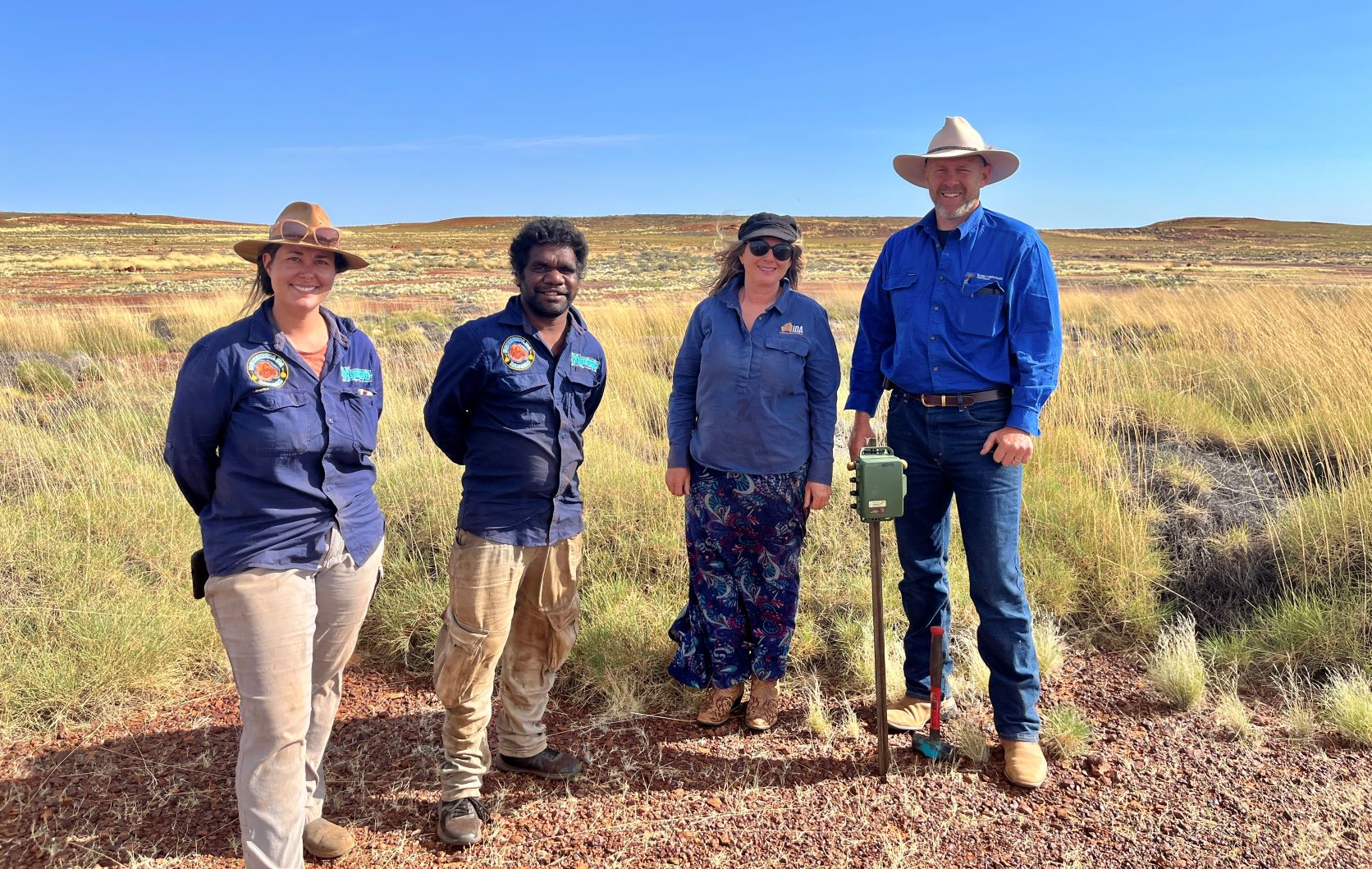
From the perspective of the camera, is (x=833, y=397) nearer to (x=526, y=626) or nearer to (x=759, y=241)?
(x=759, y=241)

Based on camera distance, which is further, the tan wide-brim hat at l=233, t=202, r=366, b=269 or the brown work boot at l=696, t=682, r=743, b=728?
the brown work boot at l=696, t=682, r=743, b=728

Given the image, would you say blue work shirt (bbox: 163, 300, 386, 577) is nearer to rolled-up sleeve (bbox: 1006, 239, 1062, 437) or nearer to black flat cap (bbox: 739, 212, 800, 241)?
black flat cap (bbox: 739, 212, 800, 241)

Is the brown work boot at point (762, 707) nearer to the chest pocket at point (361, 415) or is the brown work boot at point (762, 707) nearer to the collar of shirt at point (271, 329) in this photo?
the chest pocket at point (361, 415)

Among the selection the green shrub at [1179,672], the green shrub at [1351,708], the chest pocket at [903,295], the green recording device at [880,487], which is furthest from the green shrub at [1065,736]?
the chest pocket at [903,295]

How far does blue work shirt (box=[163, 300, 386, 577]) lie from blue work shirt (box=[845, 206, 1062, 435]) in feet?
6.76

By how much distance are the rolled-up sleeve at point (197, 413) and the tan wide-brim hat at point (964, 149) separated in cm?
254

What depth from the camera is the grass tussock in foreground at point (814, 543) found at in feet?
13.1

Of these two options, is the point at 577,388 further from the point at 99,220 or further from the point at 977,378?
the point at 99,220

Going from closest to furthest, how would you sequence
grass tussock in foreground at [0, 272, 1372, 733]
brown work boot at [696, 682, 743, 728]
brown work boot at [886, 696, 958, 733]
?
1. brown work boot at [886, 696, 958, 733]
2. brown work boot at [696, 682, 743, 728]
3. grass tussock in foreground at [0, 272, 1372, 733]

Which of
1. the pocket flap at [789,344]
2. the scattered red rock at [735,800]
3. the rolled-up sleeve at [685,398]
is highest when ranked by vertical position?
the pocket flap at [789,344]

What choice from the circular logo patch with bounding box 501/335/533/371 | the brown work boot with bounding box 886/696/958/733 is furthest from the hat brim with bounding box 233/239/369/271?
the brown work boot with bounding box 886/696/958/733

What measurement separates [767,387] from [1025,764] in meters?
1.75

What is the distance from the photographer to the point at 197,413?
2.25 metres

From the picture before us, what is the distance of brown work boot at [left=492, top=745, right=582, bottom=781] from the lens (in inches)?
129
